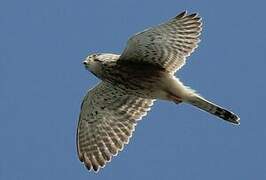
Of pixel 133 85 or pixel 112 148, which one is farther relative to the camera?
pixel 112 148

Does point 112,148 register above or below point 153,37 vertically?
below

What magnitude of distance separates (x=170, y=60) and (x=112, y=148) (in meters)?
1.96

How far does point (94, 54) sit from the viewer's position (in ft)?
45.9

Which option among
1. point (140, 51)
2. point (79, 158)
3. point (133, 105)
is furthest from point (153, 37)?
point (79, 158)

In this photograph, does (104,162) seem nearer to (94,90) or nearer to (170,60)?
(94,90)

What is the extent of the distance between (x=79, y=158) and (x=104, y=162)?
47 centimetres

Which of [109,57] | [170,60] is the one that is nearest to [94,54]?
[109,57]

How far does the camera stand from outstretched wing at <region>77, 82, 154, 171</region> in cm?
1463

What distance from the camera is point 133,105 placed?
48.3 ft

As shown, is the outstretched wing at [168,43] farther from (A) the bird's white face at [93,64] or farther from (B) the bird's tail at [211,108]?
(B) the bird's tail at [211,108]

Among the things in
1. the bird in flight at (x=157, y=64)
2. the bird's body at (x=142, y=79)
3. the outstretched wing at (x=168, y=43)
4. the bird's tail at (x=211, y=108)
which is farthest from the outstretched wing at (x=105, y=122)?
Result: the bird's tail at (x=211, y=108)

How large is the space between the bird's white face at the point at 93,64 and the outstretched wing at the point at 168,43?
0.38 m

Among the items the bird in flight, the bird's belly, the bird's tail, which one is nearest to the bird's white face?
the bird in flight

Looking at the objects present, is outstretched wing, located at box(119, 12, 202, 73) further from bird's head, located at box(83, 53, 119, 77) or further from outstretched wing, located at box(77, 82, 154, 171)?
outstretched wing, located at box(77, 82, 154, 171)
